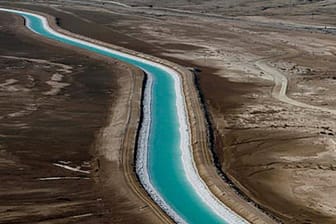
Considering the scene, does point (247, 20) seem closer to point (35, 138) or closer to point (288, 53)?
point (288, 53)

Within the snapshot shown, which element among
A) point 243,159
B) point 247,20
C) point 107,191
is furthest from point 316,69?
point 247,20

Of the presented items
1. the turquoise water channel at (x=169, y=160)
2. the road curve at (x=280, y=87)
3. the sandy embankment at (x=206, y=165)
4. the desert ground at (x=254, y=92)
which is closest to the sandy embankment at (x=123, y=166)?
the desert ground at (x=254, y=92)

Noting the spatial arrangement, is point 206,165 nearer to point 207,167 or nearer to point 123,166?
point 207,167

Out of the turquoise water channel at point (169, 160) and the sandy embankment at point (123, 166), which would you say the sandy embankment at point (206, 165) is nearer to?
the turquoise water channel at point (169, 160)

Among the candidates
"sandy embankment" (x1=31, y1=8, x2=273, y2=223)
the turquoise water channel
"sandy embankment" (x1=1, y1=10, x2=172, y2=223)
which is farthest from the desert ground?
the turquoise water channel

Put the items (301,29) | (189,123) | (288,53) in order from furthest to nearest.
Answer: (301,29), (288,53), (189,123)

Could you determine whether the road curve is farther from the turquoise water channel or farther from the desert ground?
the turquoise water channel
